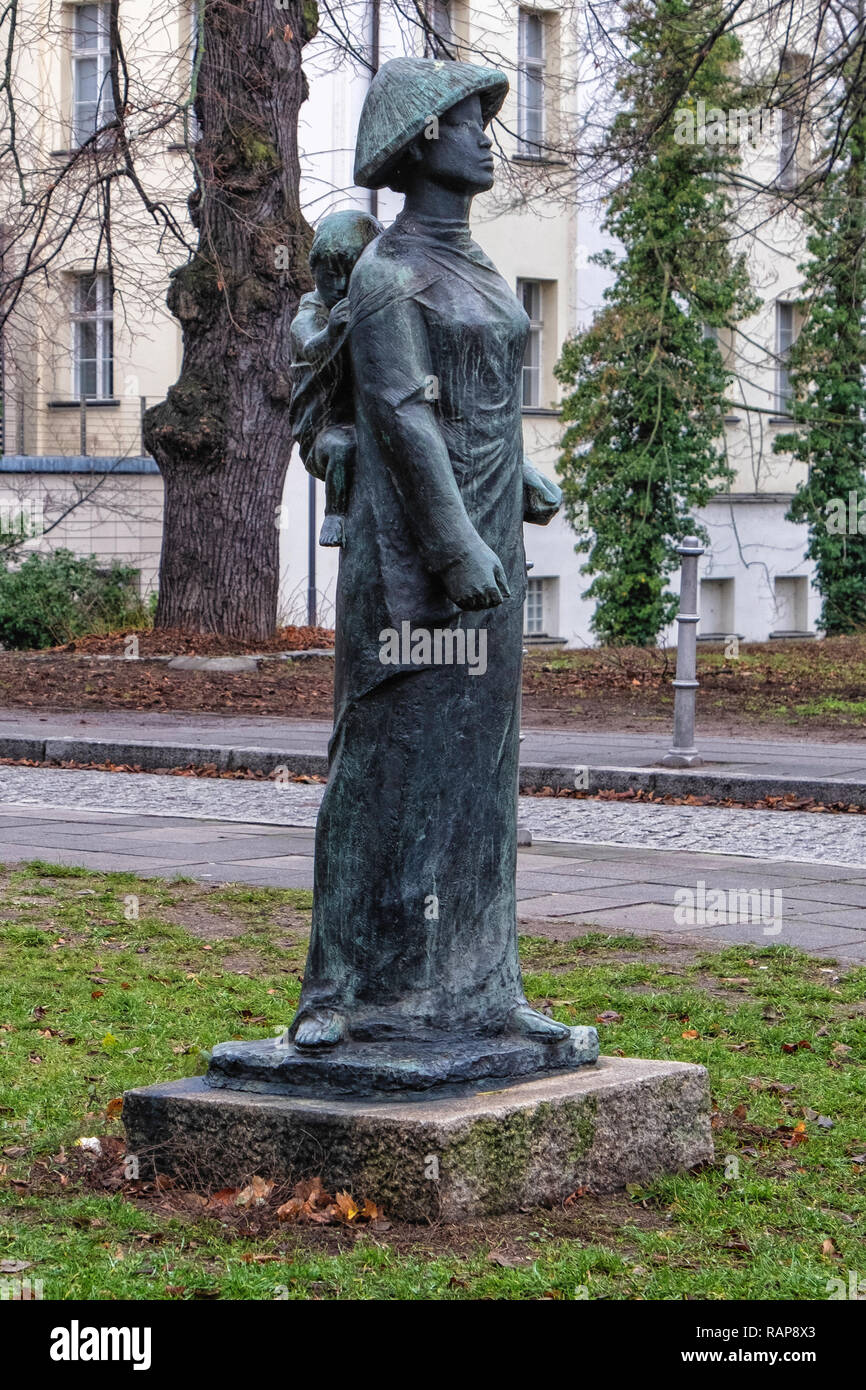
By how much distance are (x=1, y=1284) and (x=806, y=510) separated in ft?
95.0

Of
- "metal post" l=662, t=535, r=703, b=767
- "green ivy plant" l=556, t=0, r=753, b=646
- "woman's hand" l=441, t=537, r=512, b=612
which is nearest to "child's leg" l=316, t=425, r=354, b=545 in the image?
"woman's hand" l=441, t=537, r=512, b=612

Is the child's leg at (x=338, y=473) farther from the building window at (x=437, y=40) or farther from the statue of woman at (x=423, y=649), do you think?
the building window at (x=437, y=40)

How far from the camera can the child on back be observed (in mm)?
4793

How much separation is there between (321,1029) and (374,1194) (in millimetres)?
426

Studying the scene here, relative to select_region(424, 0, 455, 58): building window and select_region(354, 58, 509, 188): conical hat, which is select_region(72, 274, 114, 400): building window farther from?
Result: select_region(354, 58, 509, 188): conical hat

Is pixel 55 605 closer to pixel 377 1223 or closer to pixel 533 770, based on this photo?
pixel 533 770

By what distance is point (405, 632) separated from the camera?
4.66 meters

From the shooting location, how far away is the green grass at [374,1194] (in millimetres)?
4023

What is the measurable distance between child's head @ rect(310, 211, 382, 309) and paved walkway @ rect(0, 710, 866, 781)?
26.9 ft

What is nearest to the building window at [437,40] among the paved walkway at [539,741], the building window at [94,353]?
the paved walkway at [539,741]

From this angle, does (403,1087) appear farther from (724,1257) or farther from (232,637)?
(232,637)

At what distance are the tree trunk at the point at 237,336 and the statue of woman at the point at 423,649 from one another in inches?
573

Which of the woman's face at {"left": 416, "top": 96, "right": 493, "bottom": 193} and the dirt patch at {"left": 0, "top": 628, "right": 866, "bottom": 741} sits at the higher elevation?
the woman's face at {"left": 416, "top": 96, "right": 493, "bottom": 193}

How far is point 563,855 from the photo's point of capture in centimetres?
1016
